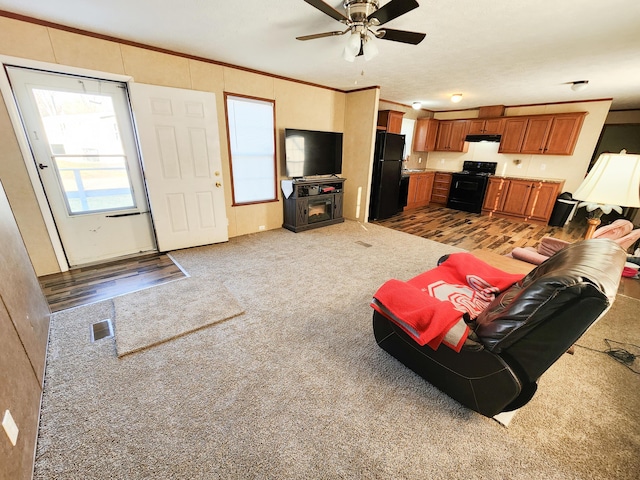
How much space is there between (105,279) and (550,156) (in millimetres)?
8129

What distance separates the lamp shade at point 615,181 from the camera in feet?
5.77

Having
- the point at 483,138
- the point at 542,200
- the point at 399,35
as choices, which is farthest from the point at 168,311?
the point at 483,138

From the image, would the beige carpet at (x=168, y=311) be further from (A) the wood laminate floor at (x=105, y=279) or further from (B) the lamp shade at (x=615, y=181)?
(B) the lamp shade at (x=615, y=181)

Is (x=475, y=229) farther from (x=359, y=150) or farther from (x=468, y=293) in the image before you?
(x=468, y=293)

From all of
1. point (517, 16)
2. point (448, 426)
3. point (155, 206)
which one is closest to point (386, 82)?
point (517, 16)

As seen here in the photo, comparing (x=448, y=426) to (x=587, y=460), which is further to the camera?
(x=448, y=426)

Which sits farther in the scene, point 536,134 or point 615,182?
point 536,134

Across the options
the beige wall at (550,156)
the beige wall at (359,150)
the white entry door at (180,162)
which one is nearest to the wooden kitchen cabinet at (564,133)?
the beige wall at (550,156)

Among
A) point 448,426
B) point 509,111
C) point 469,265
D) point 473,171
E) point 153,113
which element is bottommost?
point 448,426

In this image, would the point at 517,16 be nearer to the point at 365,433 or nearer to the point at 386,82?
the point at 386,82

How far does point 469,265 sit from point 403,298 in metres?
0.96

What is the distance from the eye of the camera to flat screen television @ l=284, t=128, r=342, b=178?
170 inches

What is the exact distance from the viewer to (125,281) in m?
2.78

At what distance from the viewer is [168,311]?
7.47 feet
